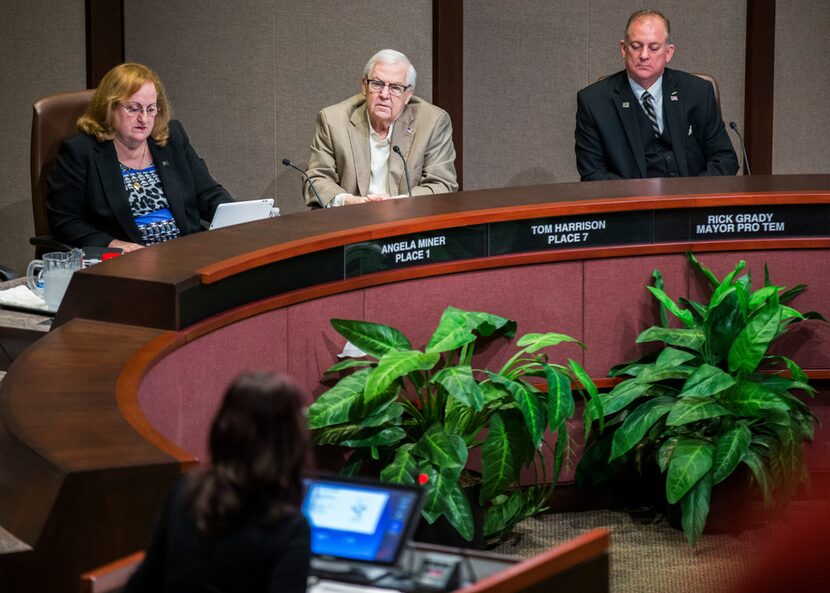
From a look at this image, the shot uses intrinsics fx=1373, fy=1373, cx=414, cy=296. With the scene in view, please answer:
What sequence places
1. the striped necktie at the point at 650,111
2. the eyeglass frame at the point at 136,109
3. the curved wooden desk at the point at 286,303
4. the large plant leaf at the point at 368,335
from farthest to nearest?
the striped necktie at the point at 650,111, the eyeglass frame at the point at 136,109, the large plant leaf at the point at 368,335, the curved wooden desk at the point at 286,303

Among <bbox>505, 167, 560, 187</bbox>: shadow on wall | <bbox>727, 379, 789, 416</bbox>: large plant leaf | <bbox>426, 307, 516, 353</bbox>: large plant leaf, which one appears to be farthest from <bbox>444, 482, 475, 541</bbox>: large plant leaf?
<bbox>505, 167, 560, 187</bbox>: shadow on wall

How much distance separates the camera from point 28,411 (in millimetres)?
2211

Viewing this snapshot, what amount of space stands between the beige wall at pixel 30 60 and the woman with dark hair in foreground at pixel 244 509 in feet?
15.6

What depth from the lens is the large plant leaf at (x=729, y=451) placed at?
366 centimetres

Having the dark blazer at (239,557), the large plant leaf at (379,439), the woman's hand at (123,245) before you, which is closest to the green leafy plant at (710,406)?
the large plant leaf at (379,439)

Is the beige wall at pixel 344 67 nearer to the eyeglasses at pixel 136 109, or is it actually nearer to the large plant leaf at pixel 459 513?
the eyeglasses at pixel 136 109

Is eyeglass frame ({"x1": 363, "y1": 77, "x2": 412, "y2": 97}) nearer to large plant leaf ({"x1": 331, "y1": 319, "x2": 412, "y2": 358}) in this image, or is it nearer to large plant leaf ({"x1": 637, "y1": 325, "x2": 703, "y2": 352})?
large plant leaf ({"x1": 637, "y1": 325, "x2": 703, "y2": 352})

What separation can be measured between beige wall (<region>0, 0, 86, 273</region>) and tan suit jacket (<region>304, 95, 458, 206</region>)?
61.6 inches

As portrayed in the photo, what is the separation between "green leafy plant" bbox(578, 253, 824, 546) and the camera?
3.69m

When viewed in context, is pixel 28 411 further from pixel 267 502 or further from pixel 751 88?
pixel 751 88

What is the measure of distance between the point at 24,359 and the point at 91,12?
386 cm

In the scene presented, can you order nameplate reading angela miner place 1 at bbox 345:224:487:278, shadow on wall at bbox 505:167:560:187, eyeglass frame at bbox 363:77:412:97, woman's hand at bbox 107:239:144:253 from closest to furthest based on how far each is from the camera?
1. nameplate reading angela miner place 1 at bbox 345:224:487:278
2. woman's hand at bbox 107:239:144:253
3. eyeglass frame at bbox 363:77:412:97
4. shadow on wall at bbox 505:167:560:187

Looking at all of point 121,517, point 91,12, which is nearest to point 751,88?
point 91,12

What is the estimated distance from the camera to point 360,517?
1816 millimetres
